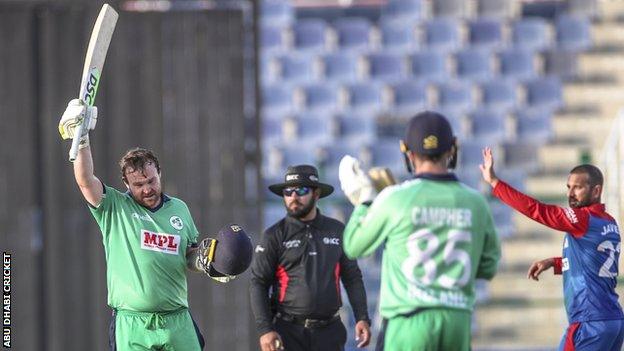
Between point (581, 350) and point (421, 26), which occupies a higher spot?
point (421, 26)

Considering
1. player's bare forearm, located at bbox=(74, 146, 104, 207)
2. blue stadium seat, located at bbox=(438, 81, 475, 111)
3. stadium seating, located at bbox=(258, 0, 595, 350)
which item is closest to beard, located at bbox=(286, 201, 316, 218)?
player's bare forearm, located at bbox=(74, 146, 104, 207)

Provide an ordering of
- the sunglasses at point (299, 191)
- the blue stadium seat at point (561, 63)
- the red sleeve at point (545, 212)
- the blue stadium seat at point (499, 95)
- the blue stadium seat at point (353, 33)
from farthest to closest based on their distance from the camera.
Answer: the blue stadium seat at point (561, 63)
the blue stadium seat at point (353, 33)
the blue stadium seat at point (499, 95)
the sunglasses at point (299, 191)
the red sleeve at point (545, 212)

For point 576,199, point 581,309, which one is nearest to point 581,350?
point 581,309

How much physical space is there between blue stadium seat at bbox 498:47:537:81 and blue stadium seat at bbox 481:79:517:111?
0.15 m

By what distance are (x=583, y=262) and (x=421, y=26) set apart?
11675 millimetres

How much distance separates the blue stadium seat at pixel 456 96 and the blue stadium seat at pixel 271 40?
7.65 ft

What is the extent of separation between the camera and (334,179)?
1858 centimetres

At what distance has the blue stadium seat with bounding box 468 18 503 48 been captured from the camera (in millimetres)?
19984

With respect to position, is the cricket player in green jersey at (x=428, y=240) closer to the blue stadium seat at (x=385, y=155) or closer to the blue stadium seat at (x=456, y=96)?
the blue stadium seat at (x=385, y=155)

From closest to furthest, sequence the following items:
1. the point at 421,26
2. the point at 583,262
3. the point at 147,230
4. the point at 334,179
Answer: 1. the point at 147,230
2. the point at 583,262
3. the point at 334,179
4. the point at 421,26

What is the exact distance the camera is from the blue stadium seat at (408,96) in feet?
64.8

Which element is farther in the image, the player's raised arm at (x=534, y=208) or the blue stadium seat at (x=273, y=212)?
the blue stadium seat at (x=273, y=212)

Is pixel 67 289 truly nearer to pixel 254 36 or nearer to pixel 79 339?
pixel 79 339

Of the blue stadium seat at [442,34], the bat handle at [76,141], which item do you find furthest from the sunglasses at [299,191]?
the blue stadium seat at [442,34]
